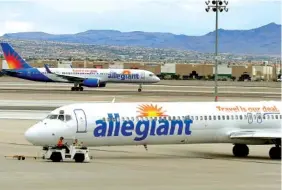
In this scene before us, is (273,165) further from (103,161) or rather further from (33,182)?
(33,182)

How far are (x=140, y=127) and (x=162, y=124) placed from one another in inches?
45.7

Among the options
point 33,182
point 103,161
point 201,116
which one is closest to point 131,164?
point 103,161

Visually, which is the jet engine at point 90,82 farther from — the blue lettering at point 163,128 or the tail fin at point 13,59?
the blue lettering at point 163,128

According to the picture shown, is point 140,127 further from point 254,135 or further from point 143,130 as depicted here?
point 254,135

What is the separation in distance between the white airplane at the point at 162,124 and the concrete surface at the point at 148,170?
0.96 m

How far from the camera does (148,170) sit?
3388cm

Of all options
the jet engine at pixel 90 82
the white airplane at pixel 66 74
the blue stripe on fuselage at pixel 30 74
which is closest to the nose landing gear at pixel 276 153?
the jet engine at pixel 90 82

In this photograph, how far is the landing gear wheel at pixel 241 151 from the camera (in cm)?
4216

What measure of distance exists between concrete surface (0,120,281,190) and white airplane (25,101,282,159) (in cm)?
96

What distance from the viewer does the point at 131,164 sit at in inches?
1435

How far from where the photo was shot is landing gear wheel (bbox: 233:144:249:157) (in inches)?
1660

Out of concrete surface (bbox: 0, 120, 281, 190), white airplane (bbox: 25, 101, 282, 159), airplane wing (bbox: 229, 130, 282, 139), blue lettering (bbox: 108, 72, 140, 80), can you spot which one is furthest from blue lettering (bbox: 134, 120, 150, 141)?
blue lettering (bbox: 108, 72, 140, 80)

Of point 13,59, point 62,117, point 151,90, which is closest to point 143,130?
point 62,117

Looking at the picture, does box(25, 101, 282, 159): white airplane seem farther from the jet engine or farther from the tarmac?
the jet engine
